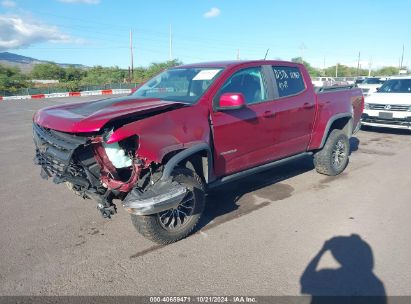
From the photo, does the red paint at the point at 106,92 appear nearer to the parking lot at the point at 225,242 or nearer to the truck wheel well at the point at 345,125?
the parking lot at the point at 225,242

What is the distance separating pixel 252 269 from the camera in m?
3.25

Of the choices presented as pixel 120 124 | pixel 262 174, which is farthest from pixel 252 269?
pixel 262 174

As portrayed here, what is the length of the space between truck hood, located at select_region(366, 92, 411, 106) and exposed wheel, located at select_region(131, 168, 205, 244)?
8508 millimetres

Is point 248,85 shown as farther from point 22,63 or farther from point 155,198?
point 22,63

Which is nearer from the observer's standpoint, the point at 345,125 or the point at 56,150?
the point at 56,150

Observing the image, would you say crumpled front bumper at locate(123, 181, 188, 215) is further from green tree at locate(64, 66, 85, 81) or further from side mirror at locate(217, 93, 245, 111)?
green tree at locate(64, 66, 85, 81)

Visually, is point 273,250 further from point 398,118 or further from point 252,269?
point 398,118

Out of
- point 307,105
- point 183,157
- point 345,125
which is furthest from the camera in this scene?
point 345,125

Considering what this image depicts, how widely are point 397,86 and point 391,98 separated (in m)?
1.34

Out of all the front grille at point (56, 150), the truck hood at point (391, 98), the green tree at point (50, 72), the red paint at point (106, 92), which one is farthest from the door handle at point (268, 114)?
the green tree at point (50, 72)

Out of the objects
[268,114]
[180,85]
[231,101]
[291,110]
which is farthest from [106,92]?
[231,101]

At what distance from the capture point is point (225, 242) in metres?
3.76

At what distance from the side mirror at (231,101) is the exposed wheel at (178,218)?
834mm

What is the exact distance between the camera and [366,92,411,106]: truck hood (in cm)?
999
